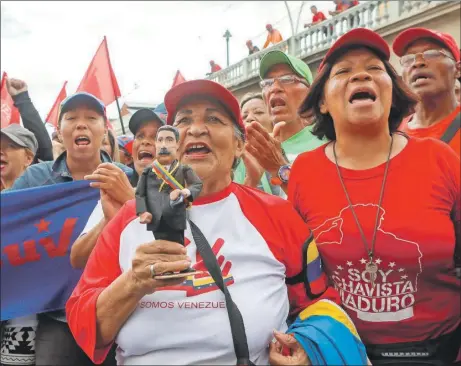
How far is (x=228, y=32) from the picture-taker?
25719 millimetres

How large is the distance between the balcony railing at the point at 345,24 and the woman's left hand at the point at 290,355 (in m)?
8.76

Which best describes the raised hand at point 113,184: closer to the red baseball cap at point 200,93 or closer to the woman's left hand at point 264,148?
the red baseball cap at point 200,93

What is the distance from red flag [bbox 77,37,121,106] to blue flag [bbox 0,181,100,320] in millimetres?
3451

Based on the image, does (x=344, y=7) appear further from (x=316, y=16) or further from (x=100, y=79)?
(x=100, y=79)

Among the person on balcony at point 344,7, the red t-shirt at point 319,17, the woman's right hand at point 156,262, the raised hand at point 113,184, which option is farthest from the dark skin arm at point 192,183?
the red t-shirt at point 319,17

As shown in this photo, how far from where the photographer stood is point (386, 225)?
2.10 m

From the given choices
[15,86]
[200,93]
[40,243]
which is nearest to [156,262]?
[200,93]

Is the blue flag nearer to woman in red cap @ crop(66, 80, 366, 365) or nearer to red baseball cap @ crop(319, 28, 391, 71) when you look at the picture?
woman in red cap @ crop(66, 80, 366, 365)

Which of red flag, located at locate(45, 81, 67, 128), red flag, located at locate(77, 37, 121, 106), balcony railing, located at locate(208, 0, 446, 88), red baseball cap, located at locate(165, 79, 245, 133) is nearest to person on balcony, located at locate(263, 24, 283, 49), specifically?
balcony railing, located at locate(208, 0, 446, 88)

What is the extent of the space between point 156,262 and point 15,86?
3026 mm

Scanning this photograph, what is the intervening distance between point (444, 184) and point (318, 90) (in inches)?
32.4

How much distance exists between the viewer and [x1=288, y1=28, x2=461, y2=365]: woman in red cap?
6.81ft

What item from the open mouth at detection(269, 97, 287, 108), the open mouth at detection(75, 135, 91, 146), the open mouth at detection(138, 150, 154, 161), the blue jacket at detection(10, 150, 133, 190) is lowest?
the blue jacket at detection(10, 150, 133, 190)

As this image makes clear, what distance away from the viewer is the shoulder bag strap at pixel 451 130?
278 centimetres
